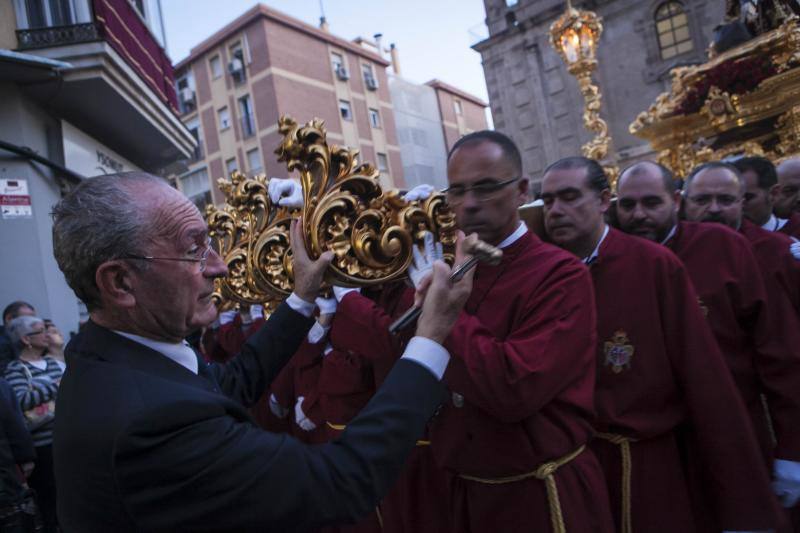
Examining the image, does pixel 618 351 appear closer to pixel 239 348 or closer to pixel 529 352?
pixel 529 352

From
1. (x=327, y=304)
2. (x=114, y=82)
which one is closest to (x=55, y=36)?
(x=114, y=82)

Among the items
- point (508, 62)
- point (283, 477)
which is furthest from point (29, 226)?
point (508, 62)

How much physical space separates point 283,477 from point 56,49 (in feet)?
23.6

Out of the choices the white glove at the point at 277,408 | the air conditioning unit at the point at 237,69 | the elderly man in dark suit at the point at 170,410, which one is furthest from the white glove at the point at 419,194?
the air conditioning unit at the point at 237,69

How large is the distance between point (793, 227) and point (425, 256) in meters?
3.24

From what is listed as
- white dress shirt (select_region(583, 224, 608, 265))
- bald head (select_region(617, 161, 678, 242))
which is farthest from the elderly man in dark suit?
bald head (select_region(617, 161, 678, 242))

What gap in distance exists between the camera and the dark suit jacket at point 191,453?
116cm

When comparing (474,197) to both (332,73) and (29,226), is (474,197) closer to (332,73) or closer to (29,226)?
(29,226)

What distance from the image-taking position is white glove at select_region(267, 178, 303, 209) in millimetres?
2186

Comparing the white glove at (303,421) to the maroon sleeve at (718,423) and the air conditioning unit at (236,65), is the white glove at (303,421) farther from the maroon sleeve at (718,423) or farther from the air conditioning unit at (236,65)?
the air conditioning unit at (236,65)

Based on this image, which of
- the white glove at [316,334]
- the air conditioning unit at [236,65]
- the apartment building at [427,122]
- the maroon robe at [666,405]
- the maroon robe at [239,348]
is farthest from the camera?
the apartment building at [427,122]

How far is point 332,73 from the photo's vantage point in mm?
28172

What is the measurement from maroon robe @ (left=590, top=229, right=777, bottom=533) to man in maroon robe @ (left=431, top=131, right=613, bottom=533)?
0.31m

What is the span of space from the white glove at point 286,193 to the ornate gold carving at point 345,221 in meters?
0.05
